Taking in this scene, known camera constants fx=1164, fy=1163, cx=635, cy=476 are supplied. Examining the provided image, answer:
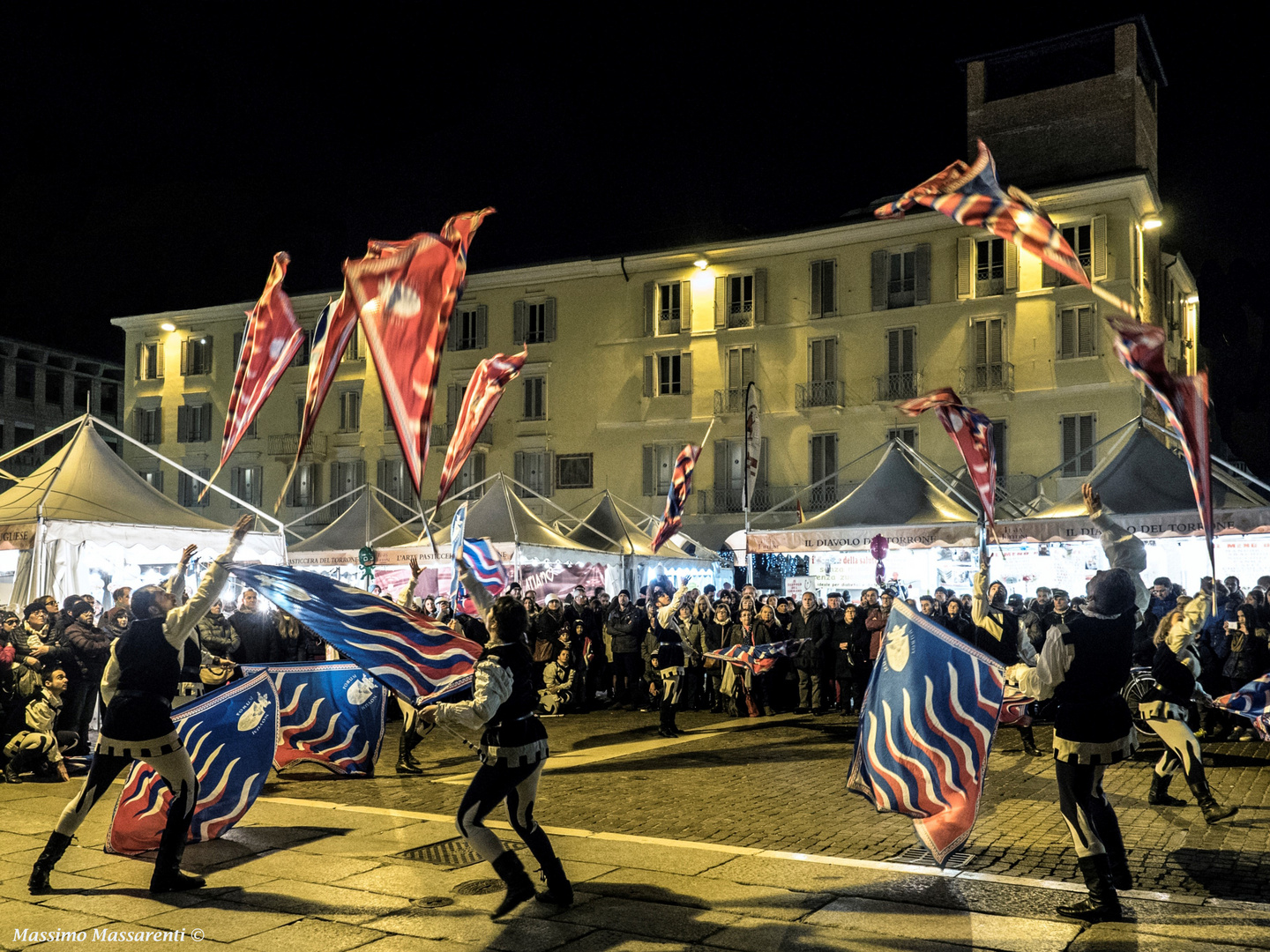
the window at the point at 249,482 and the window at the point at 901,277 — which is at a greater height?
the window at the point at 901,277

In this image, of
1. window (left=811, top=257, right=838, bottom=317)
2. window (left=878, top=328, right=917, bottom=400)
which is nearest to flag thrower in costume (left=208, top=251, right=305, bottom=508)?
window (left=878, top=328, right=917, bottom=400)

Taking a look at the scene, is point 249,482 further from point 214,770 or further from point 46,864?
point 46,864

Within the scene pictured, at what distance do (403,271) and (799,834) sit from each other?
189 inches

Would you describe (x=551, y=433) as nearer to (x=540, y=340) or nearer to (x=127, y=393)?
(x=540, y=340)

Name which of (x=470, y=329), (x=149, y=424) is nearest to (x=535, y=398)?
(x=470, y=329)

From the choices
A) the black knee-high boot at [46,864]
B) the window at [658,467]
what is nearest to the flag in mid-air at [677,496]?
the black knee-high boot at [46,864]

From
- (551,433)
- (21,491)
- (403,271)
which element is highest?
(551,433)

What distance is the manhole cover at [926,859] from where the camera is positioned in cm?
701

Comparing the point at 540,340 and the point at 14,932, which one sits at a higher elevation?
the point at 540,340

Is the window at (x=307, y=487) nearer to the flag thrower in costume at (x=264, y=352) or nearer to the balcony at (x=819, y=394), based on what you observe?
the balcony at (x=819, y=394)

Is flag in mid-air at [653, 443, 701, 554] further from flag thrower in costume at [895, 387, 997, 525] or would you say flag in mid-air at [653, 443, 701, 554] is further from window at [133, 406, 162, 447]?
window at [133, 406, 162, 447]

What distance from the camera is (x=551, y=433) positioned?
3984cm

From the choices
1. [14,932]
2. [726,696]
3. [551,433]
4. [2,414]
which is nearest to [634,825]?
[14,932]

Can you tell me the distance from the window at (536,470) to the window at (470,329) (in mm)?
4230
